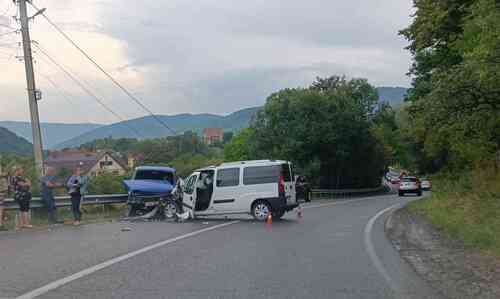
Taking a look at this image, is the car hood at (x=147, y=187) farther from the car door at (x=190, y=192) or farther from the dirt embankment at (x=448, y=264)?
the dirt embankment at (x=448, y=264)

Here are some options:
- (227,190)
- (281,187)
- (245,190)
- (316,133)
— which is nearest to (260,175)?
(245,190)

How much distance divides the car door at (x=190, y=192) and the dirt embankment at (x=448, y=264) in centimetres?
737

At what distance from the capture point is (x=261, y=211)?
76.4 ft

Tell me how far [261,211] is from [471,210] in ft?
21.4

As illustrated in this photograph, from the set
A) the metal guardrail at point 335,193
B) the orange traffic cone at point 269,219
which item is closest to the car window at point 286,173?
the orange traffic cone at point 269,219

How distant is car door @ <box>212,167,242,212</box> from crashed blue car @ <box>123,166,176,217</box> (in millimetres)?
1997

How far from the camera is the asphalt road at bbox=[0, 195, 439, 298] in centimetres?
949

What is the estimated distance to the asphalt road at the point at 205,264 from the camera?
9.49 metres

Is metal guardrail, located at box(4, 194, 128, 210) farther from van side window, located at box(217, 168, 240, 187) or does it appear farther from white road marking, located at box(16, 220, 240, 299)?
white road marking, located at box(16, 220, 240, 299)

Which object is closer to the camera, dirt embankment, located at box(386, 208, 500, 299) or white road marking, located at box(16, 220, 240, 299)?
white road marking, located at box(16, 220, 240, 299)

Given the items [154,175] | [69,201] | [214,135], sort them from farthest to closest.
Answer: [214,135] → [154,175] → [69,201]

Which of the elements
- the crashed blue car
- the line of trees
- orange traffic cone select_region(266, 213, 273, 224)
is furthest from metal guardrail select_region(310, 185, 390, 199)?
orange traffic cone select_region(266, 213, 273, 224)

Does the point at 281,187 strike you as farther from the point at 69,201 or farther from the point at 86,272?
the point at 86,272

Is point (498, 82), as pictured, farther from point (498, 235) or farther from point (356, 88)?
point (356, 88)
